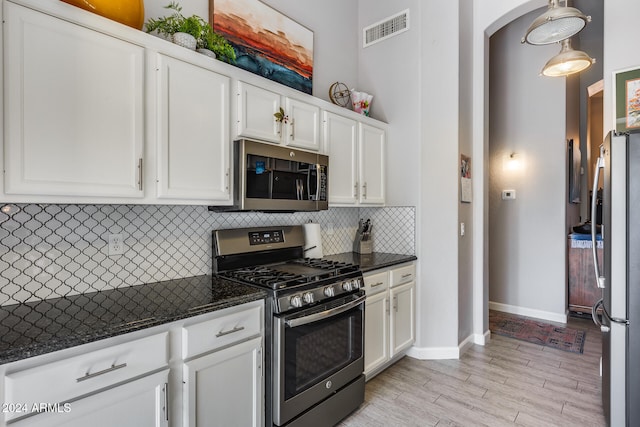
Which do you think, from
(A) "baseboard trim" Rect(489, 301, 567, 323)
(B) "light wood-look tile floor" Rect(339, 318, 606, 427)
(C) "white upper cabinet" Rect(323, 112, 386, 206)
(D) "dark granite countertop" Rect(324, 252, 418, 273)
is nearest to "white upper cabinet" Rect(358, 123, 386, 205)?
(C) "white upper cabinet" Rect(323, 112, 386, 206)

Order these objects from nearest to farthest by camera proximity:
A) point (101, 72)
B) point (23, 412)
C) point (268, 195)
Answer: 1. point (23, 412)
2. point (101, 72)
3. point (268, 195)

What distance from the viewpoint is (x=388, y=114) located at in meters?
3.39

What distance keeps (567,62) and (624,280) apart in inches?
69.0

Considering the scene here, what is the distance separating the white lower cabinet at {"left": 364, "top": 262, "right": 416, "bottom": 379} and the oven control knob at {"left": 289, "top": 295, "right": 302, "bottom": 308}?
0.79 metres

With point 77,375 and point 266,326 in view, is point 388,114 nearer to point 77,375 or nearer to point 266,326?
point 266,326

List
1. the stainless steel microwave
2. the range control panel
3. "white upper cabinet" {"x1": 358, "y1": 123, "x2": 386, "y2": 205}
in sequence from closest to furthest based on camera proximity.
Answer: the stainless steel microwave, the range control panel, "white upper cabinet" {"x1": 358, "y1": 123, "x2": 386, "y2": 205}

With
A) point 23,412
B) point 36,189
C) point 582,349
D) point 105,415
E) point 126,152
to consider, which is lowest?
point 582,349

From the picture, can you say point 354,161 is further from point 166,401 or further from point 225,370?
point 166,401

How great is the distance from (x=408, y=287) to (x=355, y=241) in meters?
0.69

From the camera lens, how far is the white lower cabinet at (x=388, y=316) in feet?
8.55

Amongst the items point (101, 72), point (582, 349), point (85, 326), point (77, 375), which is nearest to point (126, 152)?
point (101, 72)

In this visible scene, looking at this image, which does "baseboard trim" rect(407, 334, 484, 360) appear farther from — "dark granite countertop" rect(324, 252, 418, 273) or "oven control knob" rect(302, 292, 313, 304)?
"oven control knob" rect(302, 292, 313, 304)

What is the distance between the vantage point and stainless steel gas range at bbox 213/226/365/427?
1840mm

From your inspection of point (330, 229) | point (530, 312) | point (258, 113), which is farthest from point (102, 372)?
point (530, 312)
